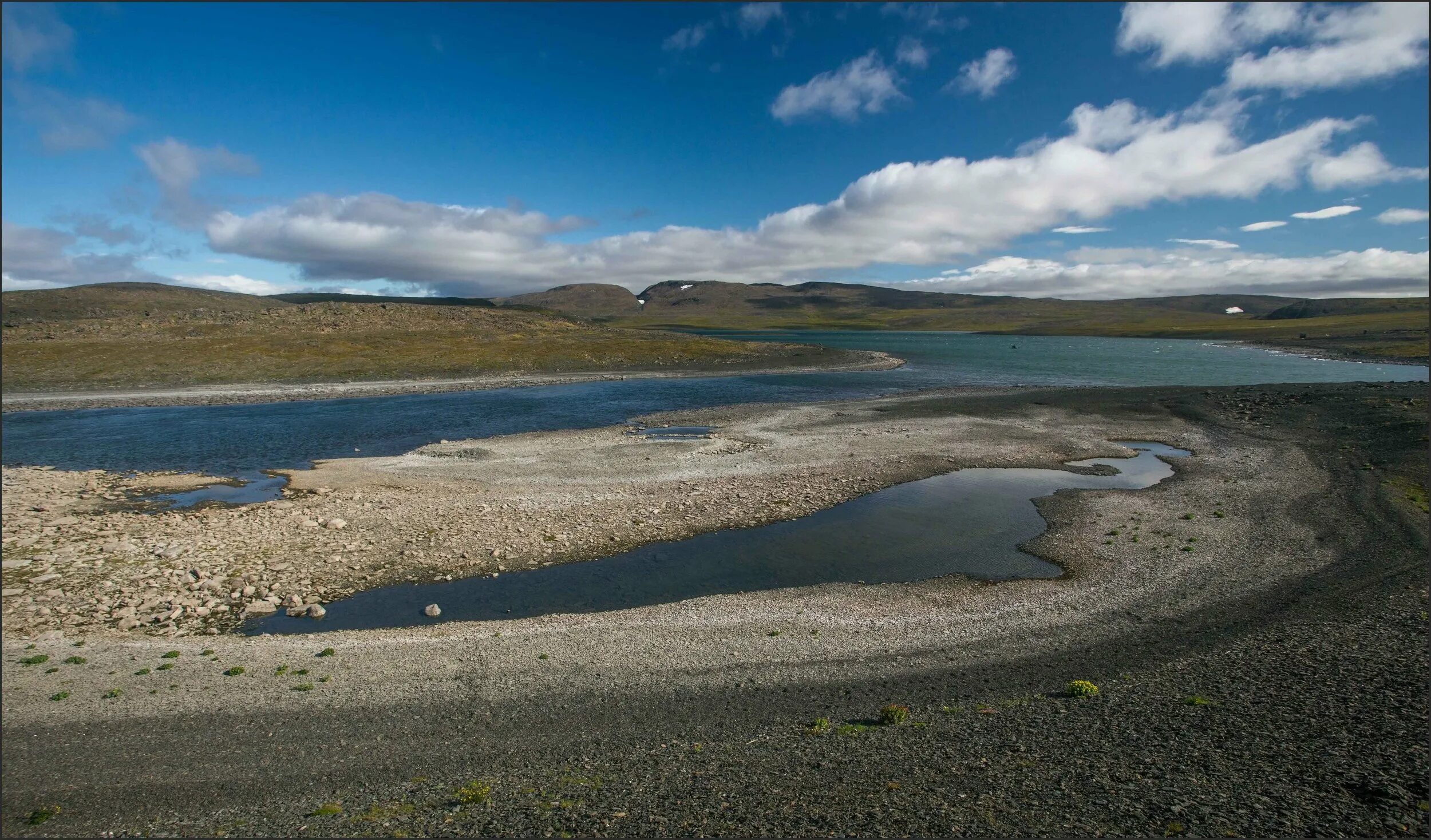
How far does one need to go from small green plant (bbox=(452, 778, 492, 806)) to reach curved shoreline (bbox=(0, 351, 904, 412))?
65519 millimetres

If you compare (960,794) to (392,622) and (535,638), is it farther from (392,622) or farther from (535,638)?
(392,622)

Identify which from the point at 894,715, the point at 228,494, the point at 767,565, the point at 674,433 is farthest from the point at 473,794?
the point at 674,433

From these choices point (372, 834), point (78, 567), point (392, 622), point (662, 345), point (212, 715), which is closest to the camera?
point (372, 834)

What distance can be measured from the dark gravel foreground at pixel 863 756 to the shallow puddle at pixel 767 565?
19.0 ft

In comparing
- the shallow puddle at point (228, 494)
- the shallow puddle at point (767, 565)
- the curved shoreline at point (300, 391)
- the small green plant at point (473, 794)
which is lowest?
the small green plant at point (473, 794)

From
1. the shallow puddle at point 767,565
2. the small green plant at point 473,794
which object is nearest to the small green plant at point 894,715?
the small green plant at point 473,794

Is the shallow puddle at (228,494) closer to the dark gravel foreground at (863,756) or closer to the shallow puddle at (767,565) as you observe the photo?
the shallow puddle at (767,565)

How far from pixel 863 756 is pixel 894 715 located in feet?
5.30

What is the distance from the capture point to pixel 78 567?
66.8 ft

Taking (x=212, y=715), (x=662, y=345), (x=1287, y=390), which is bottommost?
(x=212, y=715)

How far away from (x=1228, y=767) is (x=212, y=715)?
19.8 metres

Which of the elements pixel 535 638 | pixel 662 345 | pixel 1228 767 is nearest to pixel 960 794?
pixel 1228 767

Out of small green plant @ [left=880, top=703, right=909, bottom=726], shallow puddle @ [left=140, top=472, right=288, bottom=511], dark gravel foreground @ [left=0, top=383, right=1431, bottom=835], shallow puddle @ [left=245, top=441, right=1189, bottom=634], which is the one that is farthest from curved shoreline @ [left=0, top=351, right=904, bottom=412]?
small green plant @ [left=880, top=703, right=909, bottom=726]

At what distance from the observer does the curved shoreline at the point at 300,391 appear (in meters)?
61.7
